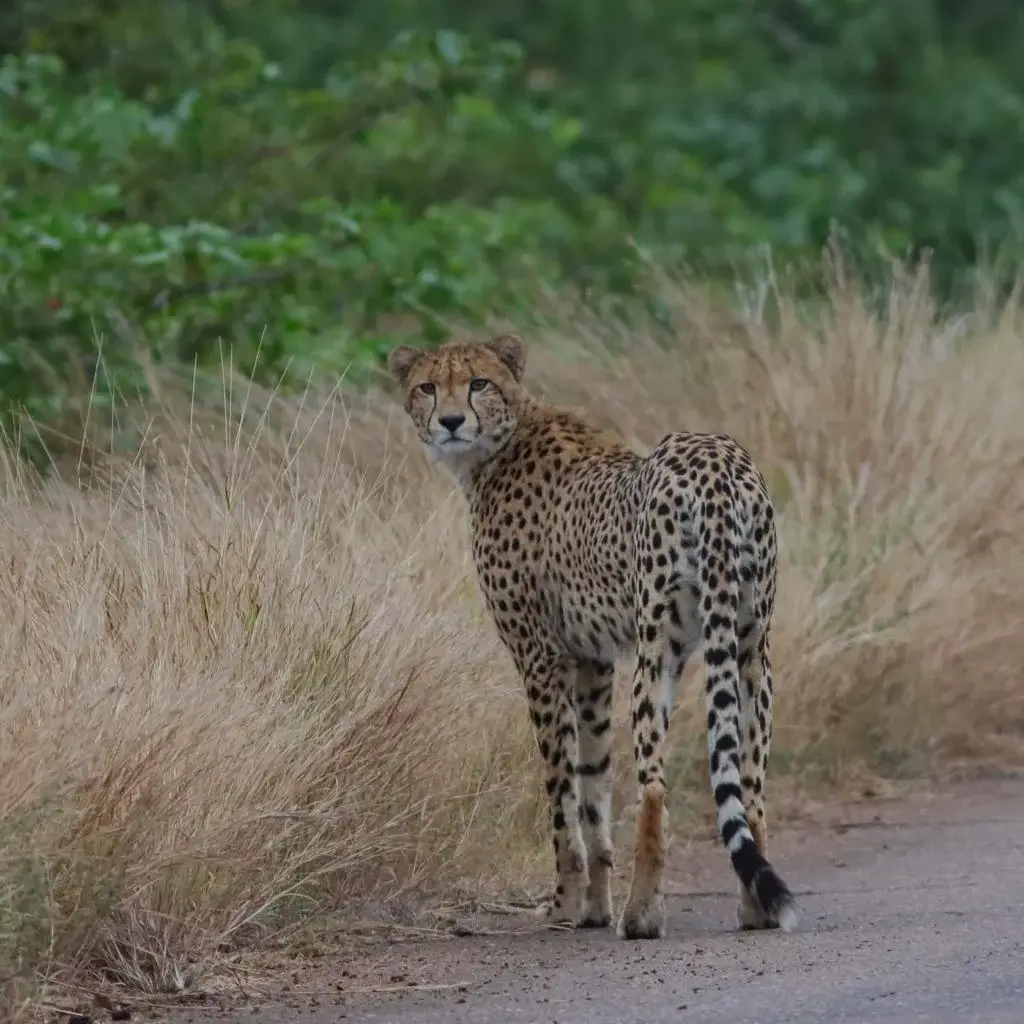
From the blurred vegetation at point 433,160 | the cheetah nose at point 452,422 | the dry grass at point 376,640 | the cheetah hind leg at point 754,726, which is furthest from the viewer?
the blurred vegetation at point 433,160

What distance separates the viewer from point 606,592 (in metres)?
6.92

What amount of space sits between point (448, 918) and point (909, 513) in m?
3.91

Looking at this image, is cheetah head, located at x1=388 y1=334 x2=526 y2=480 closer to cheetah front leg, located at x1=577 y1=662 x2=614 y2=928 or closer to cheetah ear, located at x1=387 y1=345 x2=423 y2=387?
cheetah ear, located at x1=387 y1=345 x2=423 y2=387

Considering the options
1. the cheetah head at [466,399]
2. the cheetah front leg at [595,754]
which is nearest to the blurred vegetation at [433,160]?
the cheetah head at [466,399]

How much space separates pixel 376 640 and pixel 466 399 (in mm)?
1013

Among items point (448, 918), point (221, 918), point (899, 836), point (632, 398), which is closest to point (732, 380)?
point (632, 398)

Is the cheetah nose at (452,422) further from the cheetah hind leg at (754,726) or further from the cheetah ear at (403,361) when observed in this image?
the cheetah hind leg at (754,726)

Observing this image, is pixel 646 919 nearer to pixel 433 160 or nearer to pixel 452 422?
pixel 452 422

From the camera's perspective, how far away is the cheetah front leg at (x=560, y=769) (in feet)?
22.9

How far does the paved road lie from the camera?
5.31 metres

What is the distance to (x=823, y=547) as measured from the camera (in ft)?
31.8

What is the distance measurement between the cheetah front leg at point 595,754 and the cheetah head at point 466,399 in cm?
78

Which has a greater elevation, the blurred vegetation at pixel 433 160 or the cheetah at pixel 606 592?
the blurred vegetation at pixel 433 160

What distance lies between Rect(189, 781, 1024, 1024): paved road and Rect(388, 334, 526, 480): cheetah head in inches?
53.4
